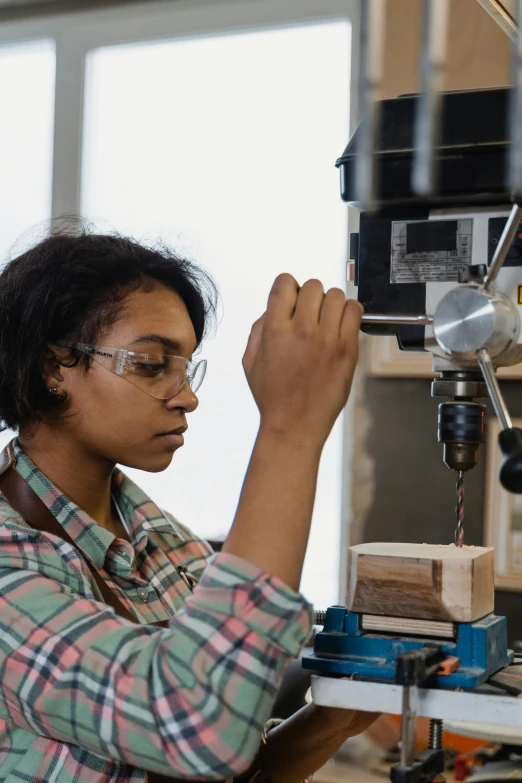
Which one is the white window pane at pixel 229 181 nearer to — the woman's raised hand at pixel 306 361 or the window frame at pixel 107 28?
the window frame at pixel 107 28

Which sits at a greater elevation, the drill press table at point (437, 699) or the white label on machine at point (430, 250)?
the white label on machine at point (430, 250)

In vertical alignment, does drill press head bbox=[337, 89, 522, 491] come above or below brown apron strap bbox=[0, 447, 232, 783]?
above

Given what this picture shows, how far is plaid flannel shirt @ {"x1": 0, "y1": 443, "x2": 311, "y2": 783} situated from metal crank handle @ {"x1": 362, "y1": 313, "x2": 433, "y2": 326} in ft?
0.92

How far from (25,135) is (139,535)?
1929 millimetres

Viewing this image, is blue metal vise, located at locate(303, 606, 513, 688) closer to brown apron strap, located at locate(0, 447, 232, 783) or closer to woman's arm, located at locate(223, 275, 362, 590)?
woman's arm, located at locate(223, 275, 362, 590)

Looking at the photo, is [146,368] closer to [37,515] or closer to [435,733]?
[37,515]

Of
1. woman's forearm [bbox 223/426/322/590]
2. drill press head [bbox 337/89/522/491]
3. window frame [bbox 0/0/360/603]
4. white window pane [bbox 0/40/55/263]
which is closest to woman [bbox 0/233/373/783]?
woman's forearm [bbox 223/426/322/590]

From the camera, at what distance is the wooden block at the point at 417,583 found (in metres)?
0.92

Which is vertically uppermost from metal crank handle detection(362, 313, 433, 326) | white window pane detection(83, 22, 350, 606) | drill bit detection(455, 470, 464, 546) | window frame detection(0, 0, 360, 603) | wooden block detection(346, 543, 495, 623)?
window frame detection(0, 0, 360, 603)

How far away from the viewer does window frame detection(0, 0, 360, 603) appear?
8.60 ft

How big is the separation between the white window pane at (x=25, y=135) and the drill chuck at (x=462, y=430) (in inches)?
86.6

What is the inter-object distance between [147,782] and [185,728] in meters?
0.33

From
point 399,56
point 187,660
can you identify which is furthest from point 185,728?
point 399,56

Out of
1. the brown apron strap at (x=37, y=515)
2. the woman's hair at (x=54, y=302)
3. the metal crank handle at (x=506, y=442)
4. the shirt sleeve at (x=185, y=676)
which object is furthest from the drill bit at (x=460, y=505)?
the woman's hair at (x=54, y=302)
